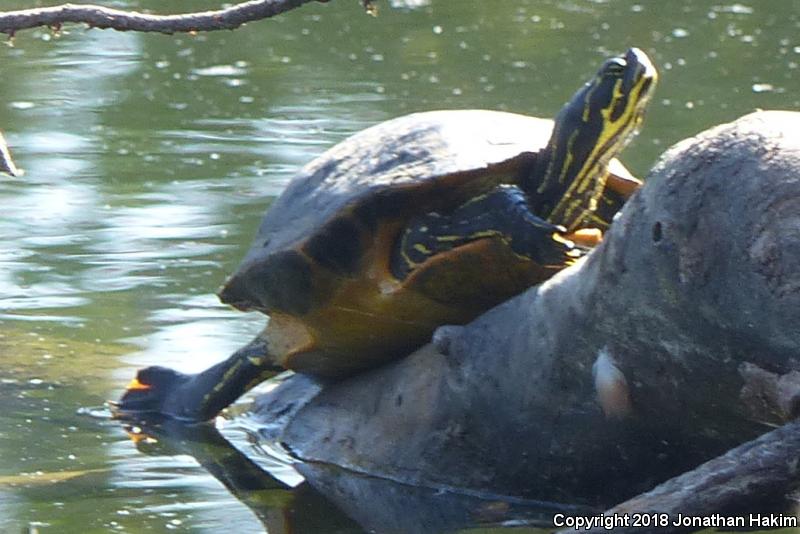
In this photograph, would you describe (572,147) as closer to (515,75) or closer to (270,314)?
(270,314)

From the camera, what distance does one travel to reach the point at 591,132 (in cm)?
→ 297

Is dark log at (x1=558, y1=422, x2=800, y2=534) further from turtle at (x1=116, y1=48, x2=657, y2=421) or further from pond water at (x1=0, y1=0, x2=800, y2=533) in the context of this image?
turtle at (x1=116, y1=48, x2=657, y2=421)

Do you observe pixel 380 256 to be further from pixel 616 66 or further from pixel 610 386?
pixel 610 386

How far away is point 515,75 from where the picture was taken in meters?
6.98

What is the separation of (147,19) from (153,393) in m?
1.08

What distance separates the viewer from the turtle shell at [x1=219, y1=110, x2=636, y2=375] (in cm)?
289

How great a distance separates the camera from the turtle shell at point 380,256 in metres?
2.89

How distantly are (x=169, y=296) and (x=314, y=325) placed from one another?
37.7 inches

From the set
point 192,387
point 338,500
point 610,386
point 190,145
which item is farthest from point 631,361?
point 190,145

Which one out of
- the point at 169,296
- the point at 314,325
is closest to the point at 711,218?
the point at 314,325

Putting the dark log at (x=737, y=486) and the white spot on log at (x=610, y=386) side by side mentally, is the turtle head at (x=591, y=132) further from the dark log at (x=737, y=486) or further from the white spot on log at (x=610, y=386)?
the dark log at (x=737, y=486)

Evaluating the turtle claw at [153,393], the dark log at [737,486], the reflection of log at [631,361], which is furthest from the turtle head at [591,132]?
the dark log at [737,486]

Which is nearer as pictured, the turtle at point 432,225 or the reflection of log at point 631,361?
the reflection of log at point 631,361

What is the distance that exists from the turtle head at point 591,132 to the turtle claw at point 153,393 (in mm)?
879
